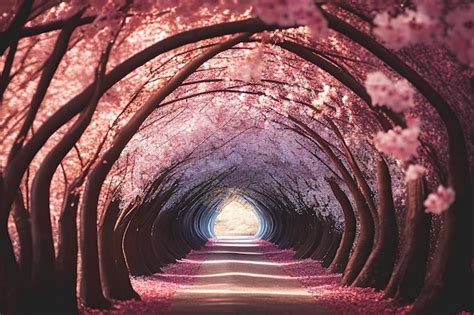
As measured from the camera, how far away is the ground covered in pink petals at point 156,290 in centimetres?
2181

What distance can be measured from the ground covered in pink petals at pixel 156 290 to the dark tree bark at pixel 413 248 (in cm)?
542

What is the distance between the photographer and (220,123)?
38906mm

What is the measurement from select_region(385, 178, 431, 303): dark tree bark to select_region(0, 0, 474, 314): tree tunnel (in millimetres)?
36

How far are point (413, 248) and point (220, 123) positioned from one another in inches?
698

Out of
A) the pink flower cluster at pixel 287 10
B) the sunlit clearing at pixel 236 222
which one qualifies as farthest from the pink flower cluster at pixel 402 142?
the sunlit clearing at pixel 236 222

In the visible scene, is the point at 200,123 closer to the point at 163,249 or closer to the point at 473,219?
the point at 163,249

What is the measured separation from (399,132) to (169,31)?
8.78 metres

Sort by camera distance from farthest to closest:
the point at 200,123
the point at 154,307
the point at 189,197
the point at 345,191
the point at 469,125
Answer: the point at 189,197 → the point at 345,191 → the point at 200,123 → the point at 154,307 → the point at 469,125

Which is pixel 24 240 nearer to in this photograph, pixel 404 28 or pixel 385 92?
pixel 385 92

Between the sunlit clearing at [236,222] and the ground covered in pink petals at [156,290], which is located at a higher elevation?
the sunlit clearing at [236,222]

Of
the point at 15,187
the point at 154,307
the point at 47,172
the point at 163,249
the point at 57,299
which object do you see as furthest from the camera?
the point at 163,249

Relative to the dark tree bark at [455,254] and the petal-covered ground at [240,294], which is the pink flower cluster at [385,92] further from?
the petal-covered ground at [240,294]

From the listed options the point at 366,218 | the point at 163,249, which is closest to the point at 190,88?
the point at 366,218

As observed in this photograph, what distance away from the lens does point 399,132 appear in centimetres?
1195
